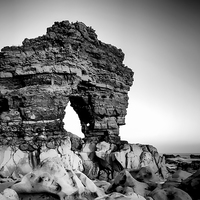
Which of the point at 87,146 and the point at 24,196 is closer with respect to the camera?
the point at 24,196

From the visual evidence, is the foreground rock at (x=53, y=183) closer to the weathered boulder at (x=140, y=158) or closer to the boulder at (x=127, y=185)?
the boulder at (x=127, y=185)

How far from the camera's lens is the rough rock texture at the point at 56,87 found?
35.4 ft

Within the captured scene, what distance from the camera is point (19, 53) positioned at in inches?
451

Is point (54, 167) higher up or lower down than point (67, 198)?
higher up

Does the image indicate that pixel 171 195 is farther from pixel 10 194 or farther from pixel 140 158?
pixel 140 158

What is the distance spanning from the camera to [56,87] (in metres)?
11.5

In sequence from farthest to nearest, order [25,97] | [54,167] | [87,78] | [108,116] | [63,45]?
[108,116], [87,78], [63,45], [25,97], [54,167]

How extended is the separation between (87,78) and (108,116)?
294 cm

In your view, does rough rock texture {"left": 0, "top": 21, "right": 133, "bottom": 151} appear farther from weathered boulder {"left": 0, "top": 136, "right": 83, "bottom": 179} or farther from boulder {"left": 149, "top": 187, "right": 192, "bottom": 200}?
boulder {"left": 149, "top": 187, "right": 192, "bottom": 200}

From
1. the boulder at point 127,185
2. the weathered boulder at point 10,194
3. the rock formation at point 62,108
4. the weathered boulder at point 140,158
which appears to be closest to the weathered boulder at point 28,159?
the rock formation at point 62,108

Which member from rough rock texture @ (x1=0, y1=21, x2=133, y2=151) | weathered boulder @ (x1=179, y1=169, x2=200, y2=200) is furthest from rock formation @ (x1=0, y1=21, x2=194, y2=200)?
weathered boulder @ (x1=179, y1=169, x2=200, y2=200)

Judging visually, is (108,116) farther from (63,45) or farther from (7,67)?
(7,67)

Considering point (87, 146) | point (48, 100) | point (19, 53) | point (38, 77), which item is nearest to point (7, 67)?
point (19, 53)

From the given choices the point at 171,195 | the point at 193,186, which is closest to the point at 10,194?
the point at 171,195
